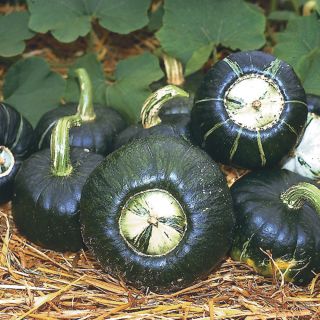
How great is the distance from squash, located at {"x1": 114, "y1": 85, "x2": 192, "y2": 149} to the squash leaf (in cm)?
52

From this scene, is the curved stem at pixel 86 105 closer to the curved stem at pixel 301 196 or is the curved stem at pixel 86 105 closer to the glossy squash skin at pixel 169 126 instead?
the glossy squash skin at pixel 169 126

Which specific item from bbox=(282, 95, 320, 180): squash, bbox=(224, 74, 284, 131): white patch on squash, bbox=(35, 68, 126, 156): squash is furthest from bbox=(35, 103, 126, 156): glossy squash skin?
bbox=(282, 95, 320, 180): squash

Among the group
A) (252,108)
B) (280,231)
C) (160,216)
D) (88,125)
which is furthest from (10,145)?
(280,231)

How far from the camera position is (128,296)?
7.97ft

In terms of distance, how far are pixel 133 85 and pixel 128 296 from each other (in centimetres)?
135

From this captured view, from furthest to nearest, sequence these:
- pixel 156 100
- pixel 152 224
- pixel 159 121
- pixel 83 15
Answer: pixel 83 15 < pixel 159 121 < pixel 156 100 < pixel 152 224

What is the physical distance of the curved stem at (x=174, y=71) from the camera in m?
3.62

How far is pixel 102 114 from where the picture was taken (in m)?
3.20

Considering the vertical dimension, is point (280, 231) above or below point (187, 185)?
below

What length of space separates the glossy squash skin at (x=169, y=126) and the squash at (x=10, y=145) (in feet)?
1.40

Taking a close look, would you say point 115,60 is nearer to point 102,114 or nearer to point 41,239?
point 102,114

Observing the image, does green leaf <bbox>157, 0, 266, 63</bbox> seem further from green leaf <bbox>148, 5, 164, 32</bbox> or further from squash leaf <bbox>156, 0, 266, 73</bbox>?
green leaf <bbox>148, 5, 164, 32</bbox>

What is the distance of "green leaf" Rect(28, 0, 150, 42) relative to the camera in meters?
3.44

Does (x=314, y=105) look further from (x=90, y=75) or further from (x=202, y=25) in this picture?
(x=90, y=75)
